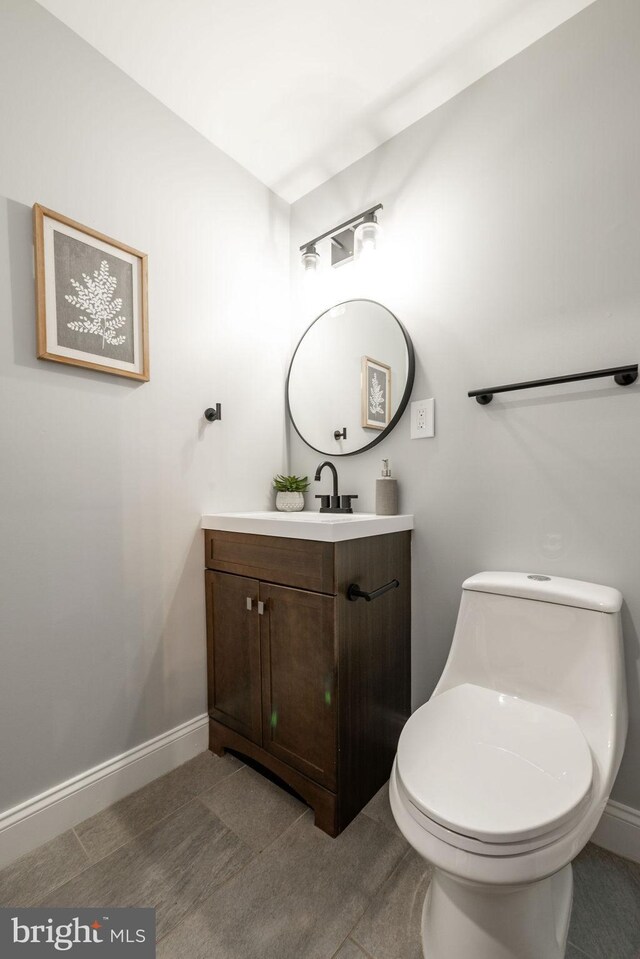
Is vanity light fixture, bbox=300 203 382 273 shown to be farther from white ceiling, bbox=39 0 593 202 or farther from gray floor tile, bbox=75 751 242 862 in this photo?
gray floor tile, bbox=75 751 242 862

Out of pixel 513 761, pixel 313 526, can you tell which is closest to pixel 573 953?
pixel 513 761

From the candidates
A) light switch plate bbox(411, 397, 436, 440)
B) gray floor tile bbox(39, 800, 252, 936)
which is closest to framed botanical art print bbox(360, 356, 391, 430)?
light switch plate bbox(411, 397, 436, 440)

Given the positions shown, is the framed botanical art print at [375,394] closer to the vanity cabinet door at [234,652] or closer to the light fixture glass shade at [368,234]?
the light fixture glass shade at [368,234]

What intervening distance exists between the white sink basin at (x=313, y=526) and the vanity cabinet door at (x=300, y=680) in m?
0.18

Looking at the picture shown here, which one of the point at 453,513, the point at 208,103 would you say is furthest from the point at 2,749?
the point at 208,103

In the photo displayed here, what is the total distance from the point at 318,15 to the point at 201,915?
2.52 m

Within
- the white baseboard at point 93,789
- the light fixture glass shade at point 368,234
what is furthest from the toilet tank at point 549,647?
the light fixture glass shade at point 368,234

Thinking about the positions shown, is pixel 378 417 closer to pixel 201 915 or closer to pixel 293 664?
pixel 293 664

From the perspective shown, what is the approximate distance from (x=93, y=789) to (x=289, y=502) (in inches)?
47.5

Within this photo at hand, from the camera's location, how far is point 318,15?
1.31 m

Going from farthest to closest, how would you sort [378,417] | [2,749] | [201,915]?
1. [378,417]
2. [2,749]
3. [201,915]

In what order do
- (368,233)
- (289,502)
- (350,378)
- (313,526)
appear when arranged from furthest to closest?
(289,502) < (350,378) < (368,233) < (313,526)

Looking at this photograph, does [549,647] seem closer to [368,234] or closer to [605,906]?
[605,906]

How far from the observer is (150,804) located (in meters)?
1.36
